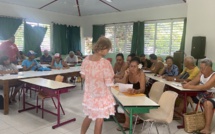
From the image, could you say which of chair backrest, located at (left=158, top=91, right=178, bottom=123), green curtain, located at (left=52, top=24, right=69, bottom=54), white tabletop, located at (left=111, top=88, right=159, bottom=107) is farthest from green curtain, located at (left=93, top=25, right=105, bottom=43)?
chair backrest, located at (left=158, top=91, right=178, bottom=123)

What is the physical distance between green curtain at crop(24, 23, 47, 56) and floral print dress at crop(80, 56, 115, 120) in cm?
627

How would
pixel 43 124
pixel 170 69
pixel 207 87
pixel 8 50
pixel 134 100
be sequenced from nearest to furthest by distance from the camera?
pixel 134 100 < pixel 207 87 < pixel 43 124 < pixel 170 69 < pixel 8 50

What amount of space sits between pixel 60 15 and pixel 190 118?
24.7 ft

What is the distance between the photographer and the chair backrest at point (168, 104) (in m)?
2.40

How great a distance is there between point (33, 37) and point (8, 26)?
3.41 ft

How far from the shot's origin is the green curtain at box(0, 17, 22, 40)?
693cm

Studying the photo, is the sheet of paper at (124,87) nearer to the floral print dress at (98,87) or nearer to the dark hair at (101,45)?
the floral print dress at (98,87)

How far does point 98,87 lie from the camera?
221cm

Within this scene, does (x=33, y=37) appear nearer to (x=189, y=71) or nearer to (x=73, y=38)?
(x=73, y=38)

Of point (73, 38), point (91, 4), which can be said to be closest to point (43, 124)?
point (91, 4)

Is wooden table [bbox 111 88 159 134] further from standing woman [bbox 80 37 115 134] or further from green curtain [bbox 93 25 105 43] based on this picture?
green curtain [bbox 93 25 105 43]

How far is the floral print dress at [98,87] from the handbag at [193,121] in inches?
56.3

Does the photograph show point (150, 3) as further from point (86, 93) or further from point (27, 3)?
point (86, 93)

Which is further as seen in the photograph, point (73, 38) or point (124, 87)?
point (73, 38)
